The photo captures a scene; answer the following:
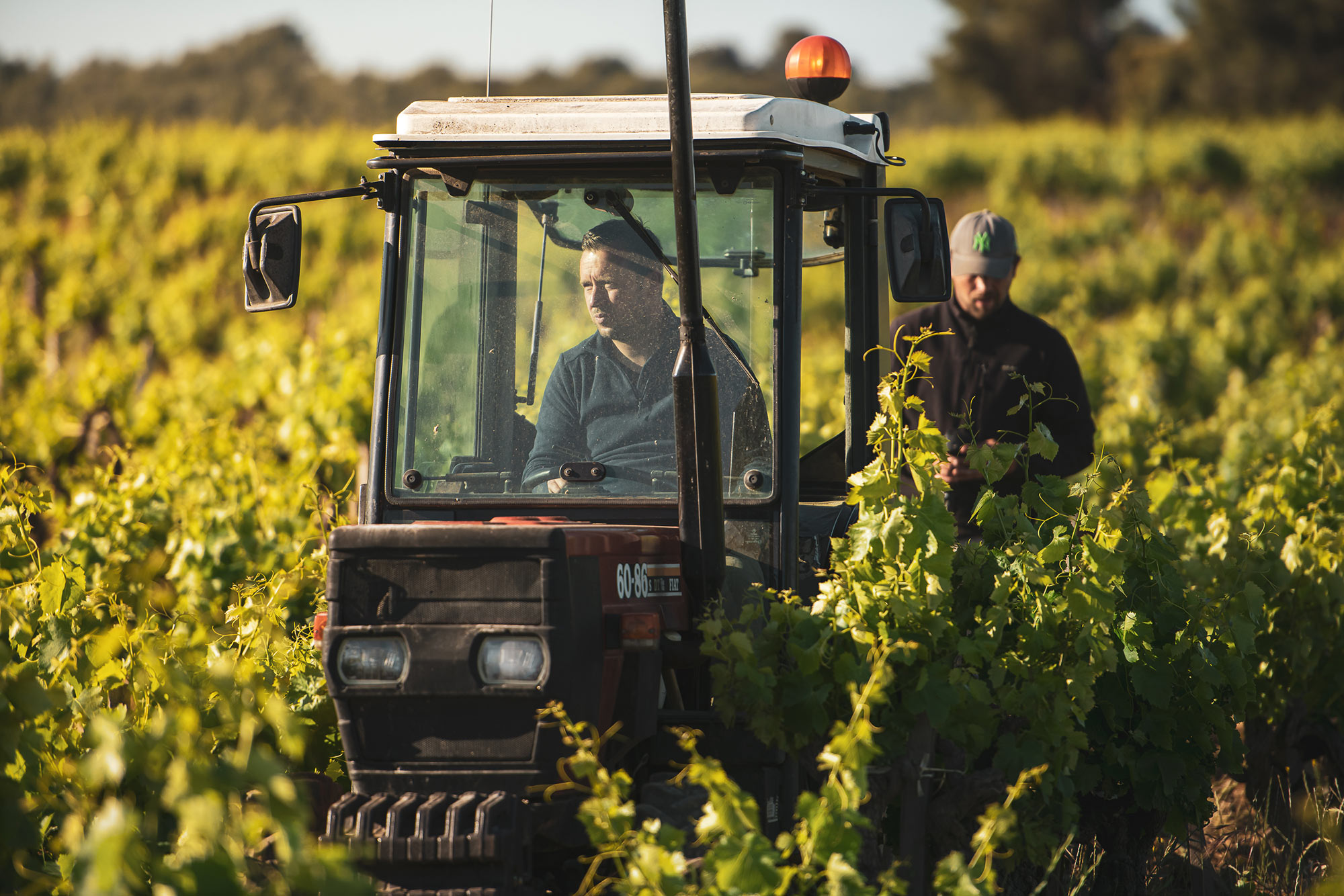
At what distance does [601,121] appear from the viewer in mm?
3561

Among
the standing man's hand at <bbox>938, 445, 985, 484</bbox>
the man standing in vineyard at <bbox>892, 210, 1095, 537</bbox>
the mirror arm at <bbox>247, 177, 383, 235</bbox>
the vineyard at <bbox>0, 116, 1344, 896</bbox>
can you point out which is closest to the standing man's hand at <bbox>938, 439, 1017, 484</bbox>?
the standing man's hand at <bbox>938, 445, 985, 484</bbox>

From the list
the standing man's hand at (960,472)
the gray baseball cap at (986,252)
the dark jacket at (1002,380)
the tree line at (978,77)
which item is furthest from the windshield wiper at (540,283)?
the tree line at (978,77)

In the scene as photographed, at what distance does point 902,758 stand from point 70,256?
83.1 ft

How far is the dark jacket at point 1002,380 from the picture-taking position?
16.8ft

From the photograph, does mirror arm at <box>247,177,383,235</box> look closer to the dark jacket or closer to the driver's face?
the driver's face

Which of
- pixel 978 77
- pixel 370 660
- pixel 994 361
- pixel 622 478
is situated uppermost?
pixel 978 77

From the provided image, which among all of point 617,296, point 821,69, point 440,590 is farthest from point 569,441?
point 821,69

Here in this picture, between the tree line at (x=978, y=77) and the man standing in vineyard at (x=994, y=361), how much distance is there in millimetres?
30708

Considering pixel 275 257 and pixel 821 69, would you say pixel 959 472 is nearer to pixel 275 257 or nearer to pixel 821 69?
pixel 821 69

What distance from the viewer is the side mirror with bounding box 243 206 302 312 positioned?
374 cm

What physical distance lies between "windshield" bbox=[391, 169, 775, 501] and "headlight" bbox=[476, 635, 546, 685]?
0.69 metres

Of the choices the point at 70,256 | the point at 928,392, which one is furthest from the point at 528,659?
the point at 70,256

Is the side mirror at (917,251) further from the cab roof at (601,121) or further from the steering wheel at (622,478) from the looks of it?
the steering wheel at (622,478)

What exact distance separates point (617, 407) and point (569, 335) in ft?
0.86
